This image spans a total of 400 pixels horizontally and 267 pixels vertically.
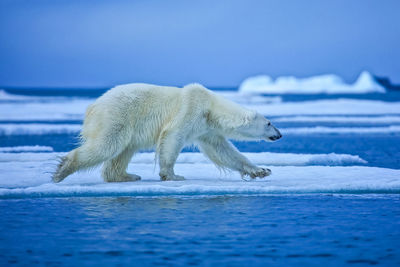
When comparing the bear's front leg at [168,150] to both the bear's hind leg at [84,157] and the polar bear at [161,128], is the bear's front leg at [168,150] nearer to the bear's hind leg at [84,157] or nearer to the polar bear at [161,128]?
the polar bear at [161,128]

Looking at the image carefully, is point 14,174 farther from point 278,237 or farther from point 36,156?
point 278,237

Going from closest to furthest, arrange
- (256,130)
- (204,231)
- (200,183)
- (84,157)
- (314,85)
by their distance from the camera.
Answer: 1. (204,231)
2. (84,157)
3. (200,183)
4. (256,130)
5. (314,85)

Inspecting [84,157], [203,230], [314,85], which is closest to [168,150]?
[84,157]

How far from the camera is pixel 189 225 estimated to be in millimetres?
4609

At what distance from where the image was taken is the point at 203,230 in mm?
4441

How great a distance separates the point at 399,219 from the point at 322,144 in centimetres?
811

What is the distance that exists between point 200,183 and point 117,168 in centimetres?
103

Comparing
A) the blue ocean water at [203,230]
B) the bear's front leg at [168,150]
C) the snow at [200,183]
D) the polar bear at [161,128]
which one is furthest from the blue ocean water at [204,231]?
the bear's front leg at [168,150]

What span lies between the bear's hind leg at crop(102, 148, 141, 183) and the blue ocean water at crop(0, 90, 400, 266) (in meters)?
0.94

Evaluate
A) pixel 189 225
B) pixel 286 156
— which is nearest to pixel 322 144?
pixel 286 156

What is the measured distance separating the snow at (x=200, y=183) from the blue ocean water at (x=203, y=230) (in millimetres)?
118

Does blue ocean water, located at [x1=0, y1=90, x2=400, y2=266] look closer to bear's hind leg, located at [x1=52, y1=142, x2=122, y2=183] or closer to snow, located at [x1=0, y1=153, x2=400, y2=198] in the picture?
snow, located at [x1=0, y1=153, x2=400, y2=198]

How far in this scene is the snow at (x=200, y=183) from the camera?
Result: 5.93 m

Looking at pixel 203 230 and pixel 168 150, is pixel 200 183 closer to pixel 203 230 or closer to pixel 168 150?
pixel 168 150
